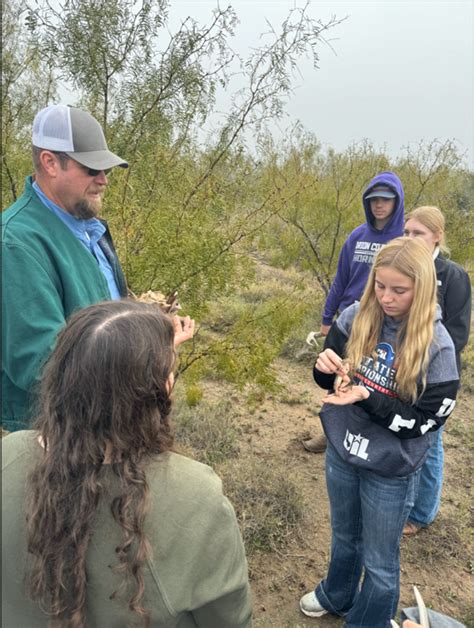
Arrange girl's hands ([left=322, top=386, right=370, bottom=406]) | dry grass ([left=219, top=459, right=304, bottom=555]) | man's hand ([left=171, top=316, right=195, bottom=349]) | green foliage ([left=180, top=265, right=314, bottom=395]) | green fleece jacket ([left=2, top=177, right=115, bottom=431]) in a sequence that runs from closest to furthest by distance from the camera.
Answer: green fleece jacket ([left=2, top=177, right=115, bottom=431])
man's hand ([left=171, top=316, right=195, bottom=349])
girl's hands ([left=322, top=386, right=370, bottom=406])
green foliage ([left=180, top=265, right=314, bottom=395])
dry grass ([left=219, top=459, right=304, bottom=555])

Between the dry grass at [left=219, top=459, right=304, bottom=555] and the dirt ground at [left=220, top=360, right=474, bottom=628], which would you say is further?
the dry grass at [left=219, top=459, right=304, bottom=555]

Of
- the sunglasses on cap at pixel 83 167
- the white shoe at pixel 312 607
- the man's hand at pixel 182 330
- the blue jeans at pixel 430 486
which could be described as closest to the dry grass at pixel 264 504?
the white shoe at pixel 312 607

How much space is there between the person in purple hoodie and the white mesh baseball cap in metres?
2.21

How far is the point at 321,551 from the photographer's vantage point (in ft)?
10.7

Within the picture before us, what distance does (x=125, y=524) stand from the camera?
36.5 inches

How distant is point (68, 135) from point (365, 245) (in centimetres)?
236

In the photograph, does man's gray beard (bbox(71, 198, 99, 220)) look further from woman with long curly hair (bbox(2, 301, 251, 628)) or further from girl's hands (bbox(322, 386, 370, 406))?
girl's hands (bbox(322, 386, 370, 406))

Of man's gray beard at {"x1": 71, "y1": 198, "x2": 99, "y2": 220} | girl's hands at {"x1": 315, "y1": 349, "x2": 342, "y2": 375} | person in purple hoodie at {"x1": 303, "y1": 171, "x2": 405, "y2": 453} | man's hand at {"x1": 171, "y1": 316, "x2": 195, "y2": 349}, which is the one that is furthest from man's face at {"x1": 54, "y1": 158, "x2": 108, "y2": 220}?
person in purple hoodie at {"x1": 303, "y1": 171, "x2": 405, "y2": 453}

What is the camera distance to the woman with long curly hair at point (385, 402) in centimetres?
191

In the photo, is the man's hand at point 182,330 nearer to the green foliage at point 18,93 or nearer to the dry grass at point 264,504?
the green foliage at point 18,93

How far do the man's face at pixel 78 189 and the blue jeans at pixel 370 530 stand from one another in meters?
1.59

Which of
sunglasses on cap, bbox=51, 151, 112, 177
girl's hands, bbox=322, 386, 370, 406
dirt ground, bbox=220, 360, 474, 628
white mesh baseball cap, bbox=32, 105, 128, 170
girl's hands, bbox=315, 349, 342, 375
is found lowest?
dirt ground, bbox=220, 360, 474, 628

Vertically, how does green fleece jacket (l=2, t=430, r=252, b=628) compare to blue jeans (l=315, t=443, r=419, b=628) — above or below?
above

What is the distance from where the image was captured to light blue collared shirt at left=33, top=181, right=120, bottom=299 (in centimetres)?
168
